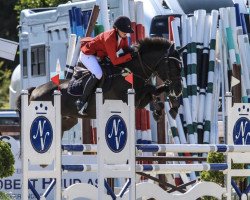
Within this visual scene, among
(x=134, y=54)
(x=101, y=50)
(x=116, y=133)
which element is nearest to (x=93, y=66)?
(x=101, y=50)

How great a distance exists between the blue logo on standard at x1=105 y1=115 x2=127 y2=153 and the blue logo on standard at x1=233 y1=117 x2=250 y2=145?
1166 millimetres

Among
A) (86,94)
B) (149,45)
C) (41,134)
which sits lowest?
(41,134)

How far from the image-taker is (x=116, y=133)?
9344mm

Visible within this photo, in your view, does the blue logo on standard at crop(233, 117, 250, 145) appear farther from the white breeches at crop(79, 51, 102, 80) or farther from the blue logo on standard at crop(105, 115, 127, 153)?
the white breeches at crop(79, 51, 102, 80)

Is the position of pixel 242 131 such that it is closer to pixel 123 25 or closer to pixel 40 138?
pixel 40 138

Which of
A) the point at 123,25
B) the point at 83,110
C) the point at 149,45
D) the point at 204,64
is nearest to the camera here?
the point at 123,25

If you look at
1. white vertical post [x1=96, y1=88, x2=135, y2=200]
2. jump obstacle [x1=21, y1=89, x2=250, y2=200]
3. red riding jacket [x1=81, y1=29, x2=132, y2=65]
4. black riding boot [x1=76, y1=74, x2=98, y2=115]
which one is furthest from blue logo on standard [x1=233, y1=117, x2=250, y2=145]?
black riding boot [x1=76, y1=74, x2=98, y2=115]

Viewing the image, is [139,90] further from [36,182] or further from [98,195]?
[98,195]

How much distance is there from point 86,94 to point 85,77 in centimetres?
26

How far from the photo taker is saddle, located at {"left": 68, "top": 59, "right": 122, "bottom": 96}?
42.6 ft

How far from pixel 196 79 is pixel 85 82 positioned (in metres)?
2.22

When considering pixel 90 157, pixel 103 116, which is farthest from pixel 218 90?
pixel 103 116

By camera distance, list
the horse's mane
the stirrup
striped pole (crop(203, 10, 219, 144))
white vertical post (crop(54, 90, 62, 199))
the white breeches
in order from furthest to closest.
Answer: striped pole (crop(203, 10, 219, 144)), the stirrup, the horse's mane, the white breeches, white vertical post (crop(54, 90, 62, 199))

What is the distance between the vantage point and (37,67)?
17.6 m
